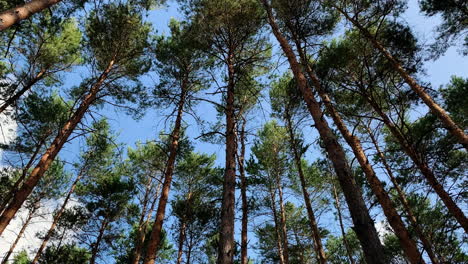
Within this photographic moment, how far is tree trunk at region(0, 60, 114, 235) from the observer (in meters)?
5.83

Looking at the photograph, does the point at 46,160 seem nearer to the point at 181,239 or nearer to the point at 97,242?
the point at 97,242

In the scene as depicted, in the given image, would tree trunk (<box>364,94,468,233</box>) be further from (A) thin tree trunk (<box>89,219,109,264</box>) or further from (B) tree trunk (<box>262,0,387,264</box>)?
(A) thin tree trunk (<box>89,219,109,264</box>)

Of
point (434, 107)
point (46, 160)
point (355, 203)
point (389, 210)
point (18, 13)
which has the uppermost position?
point (434, 107)

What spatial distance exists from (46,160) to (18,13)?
431 cm

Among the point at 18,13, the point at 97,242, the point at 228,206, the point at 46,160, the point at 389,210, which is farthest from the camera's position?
the point at 97,242

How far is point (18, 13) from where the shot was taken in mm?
3705

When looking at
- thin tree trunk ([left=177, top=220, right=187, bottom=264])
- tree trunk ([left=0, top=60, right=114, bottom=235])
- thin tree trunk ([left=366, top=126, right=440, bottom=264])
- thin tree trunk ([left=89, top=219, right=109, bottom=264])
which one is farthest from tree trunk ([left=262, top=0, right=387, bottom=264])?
thin tree trunk ([left=89, top=219, right=109, bottom=264])

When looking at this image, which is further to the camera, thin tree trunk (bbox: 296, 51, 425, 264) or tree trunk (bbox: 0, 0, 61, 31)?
thin tree trunk (bbox: 296, 51, 425, 264)

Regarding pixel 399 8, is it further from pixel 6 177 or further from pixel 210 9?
pixel 6 177

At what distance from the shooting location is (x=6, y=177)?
11992mm

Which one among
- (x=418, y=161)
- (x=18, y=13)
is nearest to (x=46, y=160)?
(x=18, y=13)

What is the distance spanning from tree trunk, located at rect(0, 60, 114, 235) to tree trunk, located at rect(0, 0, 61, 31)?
3.75m

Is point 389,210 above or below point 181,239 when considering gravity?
below

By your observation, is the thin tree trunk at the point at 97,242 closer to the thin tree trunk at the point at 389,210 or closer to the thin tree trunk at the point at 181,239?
the thin tree trunk at the point at 181,239
